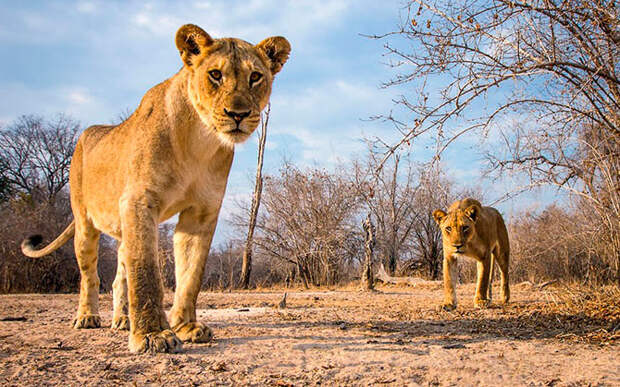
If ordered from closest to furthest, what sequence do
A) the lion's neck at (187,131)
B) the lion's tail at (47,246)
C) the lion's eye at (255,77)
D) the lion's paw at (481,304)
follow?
1. the lion's eye at (255,77)
2. the lion's neck at (187,131)
3. the lion's tail at (47,246)
4. the lion's paw at (481,304)

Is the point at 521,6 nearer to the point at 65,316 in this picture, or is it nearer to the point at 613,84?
the point at 613,84

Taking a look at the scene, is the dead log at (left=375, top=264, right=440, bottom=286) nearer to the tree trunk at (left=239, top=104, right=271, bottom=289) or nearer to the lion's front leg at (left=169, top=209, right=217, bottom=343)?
the tree trunk at (left=239, top=104, right=271, bottom=289)

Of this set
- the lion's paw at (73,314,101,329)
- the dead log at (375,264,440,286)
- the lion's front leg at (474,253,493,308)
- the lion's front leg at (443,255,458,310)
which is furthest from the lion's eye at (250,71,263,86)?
the dead log at (375,264,440,286)

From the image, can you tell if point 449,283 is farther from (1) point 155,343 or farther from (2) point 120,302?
(1) point 155,343

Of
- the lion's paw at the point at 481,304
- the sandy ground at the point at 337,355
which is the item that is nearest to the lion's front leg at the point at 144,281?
the sandy ground at the point at 337,355

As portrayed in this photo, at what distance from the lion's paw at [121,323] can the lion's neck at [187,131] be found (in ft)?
6.37

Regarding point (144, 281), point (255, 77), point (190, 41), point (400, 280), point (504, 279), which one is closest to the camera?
point (144, 281)

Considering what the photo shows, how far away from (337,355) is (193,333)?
46.3 inches

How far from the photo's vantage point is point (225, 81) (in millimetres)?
3621

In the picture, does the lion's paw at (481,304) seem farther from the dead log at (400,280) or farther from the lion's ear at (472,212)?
the dead log at (400,280)

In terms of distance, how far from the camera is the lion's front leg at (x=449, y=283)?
6686mm

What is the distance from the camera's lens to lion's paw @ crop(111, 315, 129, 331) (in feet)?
15.4

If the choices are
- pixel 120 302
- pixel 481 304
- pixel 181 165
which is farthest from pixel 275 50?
pixel 481 304

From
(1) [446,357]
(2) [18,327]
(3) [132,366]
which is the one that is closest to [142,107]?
(3) [132,366]
